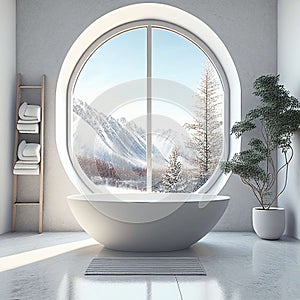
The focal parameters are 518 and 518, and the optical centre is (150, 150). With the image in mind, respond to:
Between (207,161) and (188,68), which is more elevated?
(188,68)

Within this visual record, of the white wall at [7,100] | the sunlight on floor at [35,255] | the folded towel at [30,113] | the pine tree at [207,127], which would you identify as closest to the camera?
the sunlight on floor at [35,255]

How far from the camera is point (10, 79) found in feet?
18.3

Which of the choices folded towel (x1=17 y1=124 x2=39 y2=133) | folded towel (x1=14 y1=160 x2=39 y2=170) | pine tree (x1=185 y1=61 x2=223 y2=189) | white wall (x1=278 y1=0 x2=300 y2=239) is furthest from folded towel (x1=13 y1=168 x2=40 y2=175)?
white wall (x1=278 y1=0 x2=300 y2=239)

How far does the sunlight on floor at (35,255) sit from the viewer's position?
12.6ft

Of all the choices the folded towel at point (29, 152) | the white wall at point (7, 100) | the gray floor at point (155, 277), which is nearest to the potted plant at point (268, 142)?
the gray floor at point (155, 277)

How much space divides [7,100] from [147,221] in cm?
231

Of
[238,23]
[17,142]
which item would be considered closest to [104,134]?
[17,142]

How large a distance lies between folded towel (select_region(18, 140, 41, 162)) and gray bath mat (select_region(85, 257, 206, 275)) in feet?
5.88

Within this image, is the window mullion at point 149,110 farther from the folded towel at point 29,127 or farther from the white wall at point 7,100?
the white wall at point 7,100

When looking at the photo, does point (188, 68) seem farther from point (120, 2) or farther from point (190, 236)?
point (190, 236)

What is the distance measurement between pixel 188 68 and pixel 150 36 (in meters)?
0.60

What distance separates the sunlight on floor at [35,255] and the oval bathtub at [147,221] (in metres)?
0.32

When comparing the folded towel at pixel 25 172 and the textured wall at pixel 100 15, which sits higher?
the textured wall at pixel 100 15

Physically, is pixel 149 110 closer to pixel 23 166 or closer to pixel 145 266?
pixel 23 166
